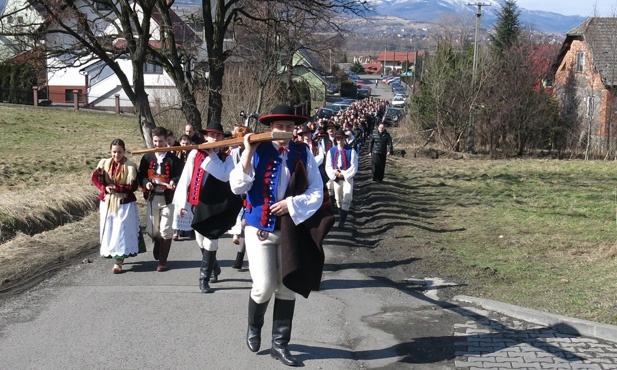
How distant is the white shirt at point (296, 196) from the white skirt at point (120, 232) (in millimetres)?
3940

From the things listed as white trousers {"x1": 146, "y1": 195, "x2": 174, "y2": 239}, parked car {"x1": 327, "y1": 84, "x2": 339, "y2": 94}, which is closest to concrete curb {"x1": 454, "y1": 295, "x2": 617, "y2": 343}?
white trousers {"x1": 146, "y1": 195, "x2": 174, "y2": 239}

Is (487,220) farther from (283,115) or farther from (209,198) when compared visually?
(283,115)

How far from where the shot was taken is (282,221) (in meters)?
6.64

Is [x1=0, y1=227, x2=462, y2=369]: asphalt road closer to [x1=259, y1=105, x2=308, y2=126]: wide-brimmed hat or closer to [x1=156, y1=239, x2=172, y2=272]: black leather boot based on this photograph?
[x1=156, y1=239, x2=172, y2=272]: black leather boot

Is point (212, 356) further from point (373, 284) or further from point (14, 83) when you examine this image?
point (14, 83)

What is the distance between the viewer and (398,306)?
8742mm

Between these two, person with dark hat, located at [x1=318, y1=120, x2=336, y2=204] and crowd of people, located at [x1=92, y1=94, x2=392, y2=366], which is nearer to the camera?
crowd of people, located at [x1=92, y1=94, x2=392, y2=366]

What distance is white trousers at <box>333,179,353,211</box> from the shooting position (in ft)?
48.0

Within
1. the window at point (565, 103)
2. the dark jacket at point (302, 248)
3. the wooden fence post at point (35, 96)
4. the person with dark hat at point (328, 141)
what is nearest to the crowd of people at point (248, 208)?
the dark jacket at point (302, 248)

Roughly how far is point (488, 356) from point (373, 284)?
3.13m

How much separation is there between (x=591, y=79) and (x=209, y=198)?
131 ft

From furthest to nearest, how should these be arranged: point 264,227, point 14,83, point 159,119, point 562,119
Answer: point 14,83, point 562,119, point 159,119, point 264,227

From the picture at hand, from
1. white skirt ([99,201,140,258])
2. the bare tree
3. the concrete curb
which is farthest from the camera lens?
the bare tree

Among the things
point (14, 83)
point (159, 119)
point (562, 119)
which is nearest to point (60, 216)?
point (159, 119)
